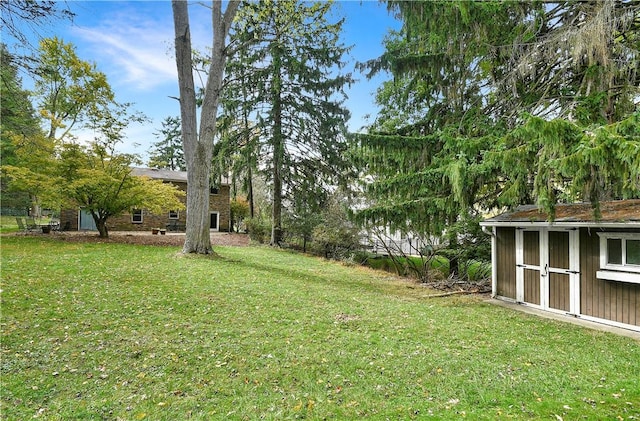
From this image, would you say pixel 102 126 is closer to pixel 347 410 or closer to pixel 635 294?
pixel 347 410

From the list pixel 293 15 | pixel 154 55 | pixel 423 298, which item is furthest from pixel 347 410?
pixel 154 55

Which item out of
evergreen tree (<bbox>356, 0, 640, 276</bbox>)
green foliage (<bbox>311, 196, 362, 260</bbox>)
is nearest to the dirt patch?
green foliage (<bbox>311, 196, 362, 260</bbox>)

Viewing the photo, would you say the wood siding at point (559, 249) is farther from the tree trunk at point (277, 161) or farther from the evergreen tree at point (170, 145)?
the evergreen tree at point (170, 145)

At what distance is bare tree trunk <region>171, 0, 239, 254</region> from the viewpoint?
36.8ft

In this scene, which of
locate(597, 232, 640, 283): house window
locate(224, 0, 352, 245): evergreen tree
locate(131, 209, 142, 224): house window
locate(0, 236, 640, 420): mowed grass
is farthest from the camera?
locate(131, 209, 142, 224): house window

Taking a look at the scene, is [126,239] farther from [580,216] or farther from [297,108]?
[580,216]

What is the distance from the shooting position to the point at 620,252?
19.2 ft

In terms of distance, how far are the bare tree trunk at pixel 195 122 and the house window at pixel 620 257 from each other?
10629mm

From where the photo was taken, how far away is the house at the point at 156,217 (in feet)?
74.2

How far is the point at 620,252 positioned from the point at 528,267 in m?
1.82

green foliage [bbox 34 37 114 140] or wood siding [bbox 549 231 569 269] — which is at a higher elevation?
green foliage [bbox 34 37 114 140]

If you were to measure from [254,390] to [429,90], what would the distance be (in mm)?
10032

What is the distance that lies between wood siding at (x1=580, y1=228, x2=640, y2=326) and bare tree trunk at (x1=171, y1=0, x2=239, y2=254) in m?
10.4

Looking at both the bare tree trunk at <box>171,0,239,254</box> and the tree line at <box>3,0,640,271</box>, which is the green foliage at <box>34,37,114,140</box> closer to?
the tree line at <box>3,0,640,271</box>
